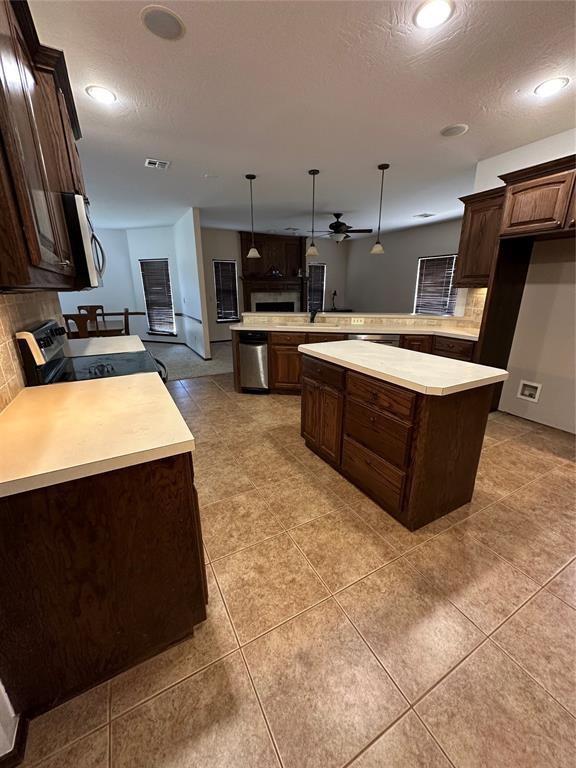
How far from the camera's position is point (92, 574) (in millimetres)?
956

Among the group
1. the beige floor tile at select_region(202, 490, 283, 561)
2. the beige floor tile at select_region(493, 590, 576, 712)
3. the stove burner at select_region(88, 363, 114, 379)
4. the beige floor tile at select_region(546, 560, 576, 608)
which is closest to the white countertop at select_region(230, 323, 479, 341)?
the stove burner at select_region(88, 363, 114, 379)

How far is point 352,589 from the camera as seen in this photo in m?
1.46

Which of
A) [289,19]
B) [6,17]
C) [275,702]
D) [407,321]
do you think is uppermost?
[289,19]

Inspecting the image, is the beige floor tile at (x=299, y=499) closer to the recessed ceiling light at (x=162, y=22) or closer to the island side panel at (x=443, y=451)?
the island side panel at (x=443, y=451)

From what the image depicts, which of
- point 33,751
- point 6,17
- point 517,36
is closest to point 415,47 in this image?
point 517,36

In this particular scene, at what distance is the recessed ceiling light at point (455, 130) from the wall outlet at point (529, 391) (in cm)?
250

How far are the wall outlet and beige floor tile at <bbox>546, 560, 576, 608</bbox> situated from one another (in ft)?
7.04

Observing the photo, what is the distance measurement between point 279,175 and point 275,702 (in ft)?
14.5

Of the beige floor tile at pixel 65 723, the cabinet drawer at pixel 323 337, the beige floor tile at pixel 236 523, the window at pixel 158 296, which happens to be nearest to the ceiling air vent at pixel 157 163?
the cabinet drawer at pixel 323 337

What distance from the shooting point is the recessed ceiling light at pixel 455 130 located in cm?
253

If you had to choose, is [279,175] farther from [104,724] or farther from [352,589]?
[104,724]

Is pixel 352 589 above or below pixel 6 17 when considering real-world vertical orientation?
below

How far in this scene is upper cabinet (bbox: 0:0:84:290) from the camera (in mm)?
772

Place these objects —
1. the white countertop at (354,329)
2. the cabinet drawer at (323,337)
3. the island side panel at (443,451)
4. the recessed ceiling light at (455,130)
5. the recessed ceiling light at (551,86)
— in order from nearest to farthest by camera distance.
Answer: the island side panel at (443,451) → the recessed ceiling light at (551,86) → the recessed ceiling light at (455,130) → the white countertop at (354,329) → the cabinet drawer at (323,337)
